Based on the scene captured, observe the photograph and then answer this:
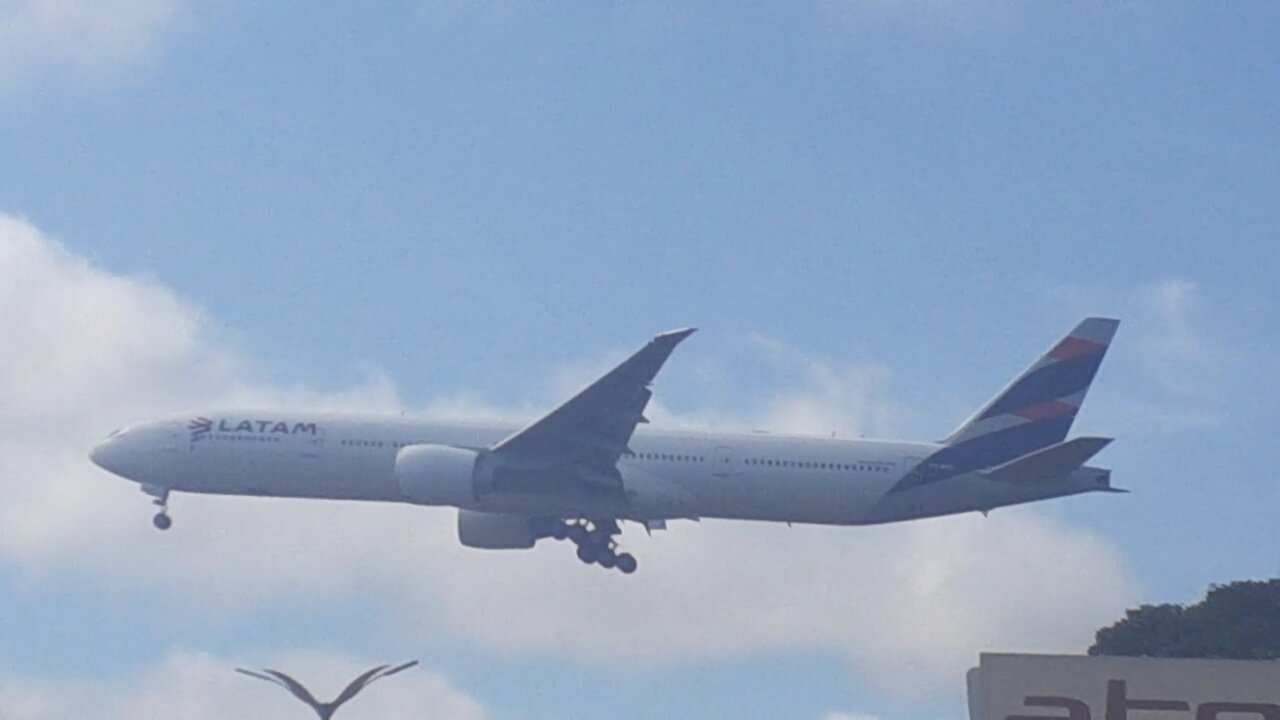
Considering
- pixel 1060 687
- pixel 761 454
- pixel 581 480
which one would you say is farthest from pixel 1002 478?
pixel 1060 687

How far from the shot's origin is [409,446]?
187ft

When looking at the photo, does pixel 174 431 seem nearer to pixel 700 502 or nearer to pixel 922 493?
pixel 700 502

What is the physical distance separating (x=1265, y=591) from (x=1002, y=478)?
19.7 metres

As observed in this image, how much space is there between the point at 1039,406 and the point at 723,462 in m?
9.43

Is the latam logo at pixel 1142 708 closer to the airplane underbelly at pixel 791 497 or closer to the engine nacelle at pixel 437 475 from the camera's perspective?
the airplane underbelly at pixel 791 497

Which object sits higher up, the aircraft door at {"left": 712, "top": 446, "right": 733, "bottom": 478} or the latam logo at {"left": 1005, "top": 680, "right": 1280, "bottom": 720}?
the aircraft door at {"left": 712, "top": 446, "right": 733, "bottom": 478}

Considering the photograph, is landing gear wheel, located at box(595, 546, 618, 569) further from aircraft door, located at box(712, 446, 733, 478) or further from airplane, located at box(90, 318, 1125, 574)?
aircraft door, located at box(712, 446, 733, 478)

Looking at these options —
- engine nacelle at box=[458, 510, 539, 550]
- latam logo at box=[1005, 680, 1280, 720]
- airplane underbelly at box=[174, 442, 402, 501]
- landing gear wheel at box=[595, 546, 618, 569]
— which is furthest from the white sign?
engine nacelle at box=[458, 510, 539, 550]

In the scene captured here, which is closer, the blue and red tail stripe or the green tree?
the blue and red tail stripe

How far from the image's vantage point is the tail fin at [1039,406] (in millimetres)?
57375

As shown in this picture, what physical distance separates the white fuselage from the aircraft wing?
0.97 m

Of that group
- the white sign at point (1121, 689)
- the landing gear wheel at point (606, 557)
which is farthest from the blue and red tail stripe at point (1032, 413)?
the white sign at point (1121, 689)

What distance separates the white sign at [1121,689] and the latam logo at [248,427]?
3746 cm

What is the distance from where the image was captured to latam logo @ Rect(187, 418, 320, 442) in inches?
2265
